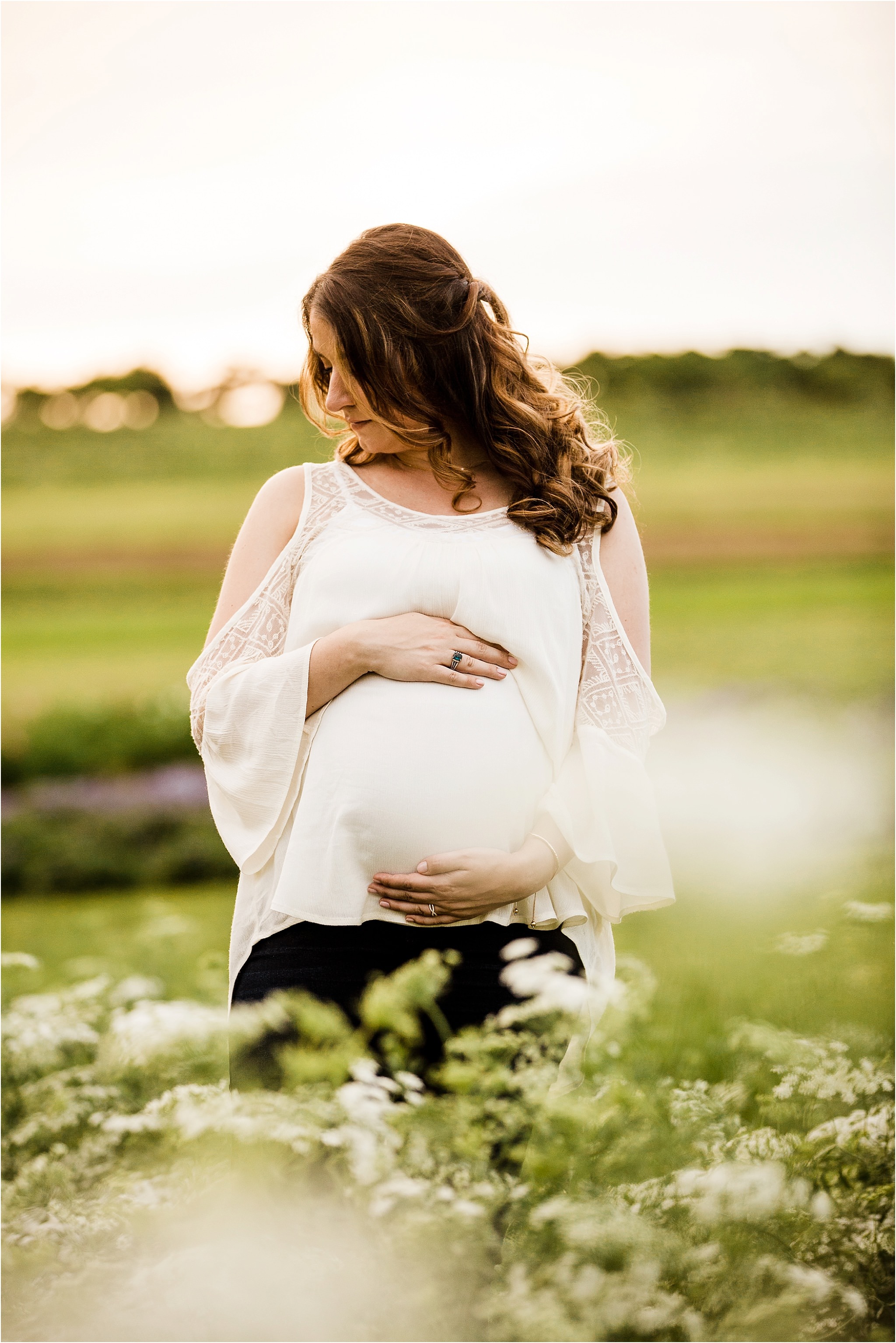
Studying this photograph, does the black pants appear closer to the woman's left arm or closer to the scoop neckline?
the woman's left arm

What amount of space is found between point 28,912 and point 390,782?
18.0ft

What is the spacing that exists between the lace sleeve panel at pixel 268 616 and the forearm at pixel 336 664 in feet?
0.34

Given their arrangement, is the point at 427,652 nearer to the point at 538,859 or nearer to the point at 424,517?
the point at 424,517

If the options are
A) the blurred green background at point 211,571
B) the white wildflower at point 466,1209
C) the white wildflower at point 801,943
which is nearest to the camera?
the white wildflower at point 466,1209

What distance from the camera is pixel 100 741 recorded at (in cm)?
750

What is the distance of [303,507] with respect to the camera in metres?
1.86

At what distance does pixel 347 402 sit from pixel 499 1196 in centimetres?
132

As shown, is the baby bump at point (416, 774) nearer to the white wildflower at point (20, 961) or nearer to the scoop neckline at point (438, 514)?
the scoop neckline at point (438, 514)

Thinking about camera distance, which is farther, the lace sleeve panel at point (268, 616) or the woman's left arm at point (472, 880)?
the lace sleeve panel at point (268, 616)

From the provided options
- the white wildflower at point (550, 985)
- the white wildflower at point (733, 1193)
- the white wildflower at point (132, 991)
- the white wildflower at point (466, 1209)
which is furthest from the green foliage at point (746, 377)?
the white wildflower at point (466, 1209)

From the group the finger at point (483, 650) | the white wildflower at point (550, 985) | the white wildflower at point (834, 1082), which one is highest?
the finger at point (483, 650)

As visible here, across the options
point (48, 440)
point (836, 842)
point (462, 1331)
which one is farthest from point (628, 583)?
point (48, 440)

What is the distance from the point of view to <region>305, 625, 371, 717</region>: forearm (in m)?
Result: 1.71

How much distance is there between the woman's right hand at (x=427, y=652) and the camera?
1721 mm
